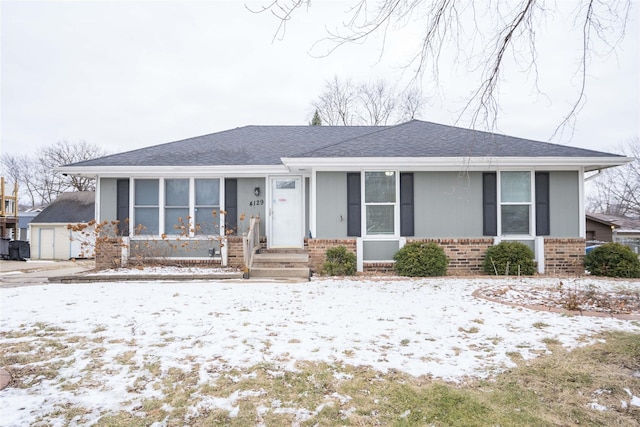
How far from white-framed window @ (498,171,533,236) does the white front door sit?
5.33 meters

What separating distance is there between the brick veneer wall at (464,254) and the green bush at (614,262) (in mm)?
2449

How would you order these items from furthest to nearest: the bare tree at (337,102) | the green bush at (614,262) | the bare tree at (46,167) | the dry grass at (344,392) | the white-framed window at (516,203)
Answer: the bare tree at (46,167) < the bare tree at (337,102) < the white-framed window at (516,203) < the green bush at (614,262) < the dry grass at (344,392)

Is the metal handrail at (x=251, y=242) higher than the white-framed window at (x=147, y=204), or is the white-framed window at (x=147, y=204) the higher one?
the white-framed window at (x=147, y=204)

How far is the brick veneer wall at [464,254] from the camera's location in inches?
349

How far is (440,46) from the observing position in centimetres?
375

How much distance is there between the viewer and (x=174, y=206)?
10078mm

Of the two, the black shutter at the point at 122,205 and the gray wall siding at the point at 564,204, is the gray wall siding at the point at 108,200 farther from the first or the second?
the gray wall siding at the point at 564,204

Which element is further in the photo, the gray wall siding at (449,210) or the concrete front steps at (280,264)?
the gray wall siding at (449,210)

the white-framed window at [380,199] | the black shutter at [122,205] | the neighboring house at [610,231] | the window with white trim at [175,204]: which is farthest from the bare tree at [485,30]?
the neighboring house at [610,231]

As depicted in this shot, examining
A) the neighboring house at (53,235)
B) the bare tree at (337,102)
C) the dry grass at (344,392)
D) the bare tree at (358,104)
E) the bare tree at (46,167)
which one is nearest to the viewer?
the dry grass at (344,392)

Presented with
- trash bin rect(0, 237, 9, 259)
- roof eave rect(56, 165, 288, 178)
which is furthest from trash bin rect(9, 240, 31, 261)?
roof eave rect(56, 165, 288, 178)

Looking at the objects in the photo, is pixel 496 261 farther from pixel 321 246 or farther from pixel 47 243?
pixel 47 243

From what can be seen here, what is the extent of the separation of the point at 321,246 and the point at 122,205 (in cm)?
572

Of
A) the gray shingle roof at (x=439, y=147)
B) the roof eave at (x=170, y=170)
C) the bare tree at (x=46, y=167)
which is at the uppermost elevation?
the bare tree at (x=46, y=167)
